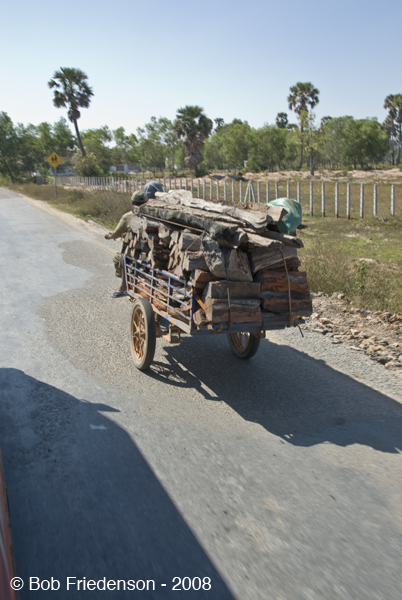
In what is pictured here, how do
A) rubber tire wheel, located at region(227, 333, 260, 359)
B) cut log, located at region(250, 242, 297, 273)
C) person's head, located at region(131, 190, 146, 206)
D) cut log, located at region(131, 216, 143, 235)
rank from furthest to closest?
1. person's head, located at region(131, 190, 146, 206)
2. cut log, located at region(131, 216, 143, 235)
3. rubber tire wheel, located at region(227, 333, 260, 359)
4. cut log, located at region(250, 242, 297, 273)

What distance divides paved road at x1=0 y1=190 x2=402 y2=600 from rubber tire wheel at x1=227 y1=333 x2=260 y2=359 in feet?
0.42

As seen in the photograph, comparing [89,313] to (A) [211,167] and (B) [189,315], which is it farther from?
(A) [211,167]

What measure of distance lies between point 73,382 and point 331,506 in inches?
122

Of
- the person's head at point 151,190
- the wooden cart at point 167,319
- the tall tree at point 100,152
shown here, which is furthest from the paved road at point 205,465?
the tall tree at point 100,152

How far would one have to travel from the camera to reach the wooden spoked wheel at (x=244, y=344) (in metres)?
5.78

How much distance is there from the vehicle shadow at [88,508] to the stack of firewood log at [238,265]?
4.83ft

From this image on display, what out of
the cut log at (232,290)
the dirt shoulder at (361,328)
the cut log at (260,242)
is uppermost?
the cut log at (260,242)

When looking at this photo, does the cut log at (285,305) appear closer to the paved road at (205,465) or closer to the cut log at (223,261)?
the cut log at (223,261)

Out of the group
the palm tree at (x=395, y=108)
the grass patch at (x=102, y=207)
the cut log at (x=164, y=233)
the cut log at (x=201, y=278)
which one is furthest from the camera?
the palm tree at (x=395, y=108)

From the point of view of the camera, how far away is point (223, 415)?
4.66 m

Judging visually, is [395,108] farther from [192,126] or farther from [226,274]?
[226,274]

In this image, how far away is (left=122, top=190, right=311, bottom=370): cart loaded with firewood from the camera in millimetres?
4375

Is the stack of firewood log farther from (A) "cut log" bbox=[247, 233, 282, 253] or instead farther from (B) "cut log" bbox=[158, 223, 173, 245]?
(B) "cut log" bbox=[158, 223, 173, 245]

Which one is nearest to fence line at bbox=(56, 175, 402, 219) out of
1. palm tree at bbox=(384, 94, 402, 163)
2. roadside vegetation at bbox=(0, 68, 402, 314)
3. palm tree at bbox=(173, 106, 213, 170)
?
roadside vegetation at bbox=(0, 68, 402, 314)
